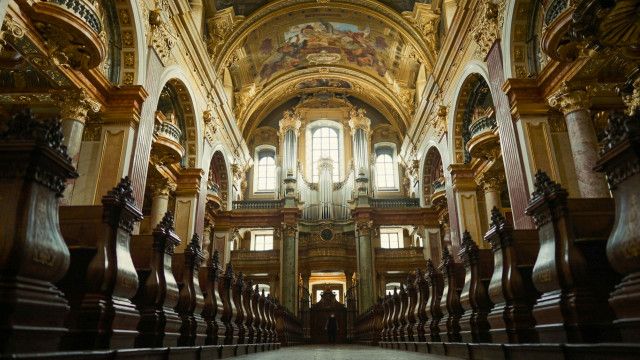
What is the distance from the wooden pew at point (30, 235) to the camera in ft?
5.13

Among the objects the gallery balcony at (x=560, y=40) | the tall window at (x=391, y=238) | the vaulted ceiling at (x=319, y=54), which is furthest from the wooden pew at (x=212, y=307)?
the tall window at (x=391, y=238)

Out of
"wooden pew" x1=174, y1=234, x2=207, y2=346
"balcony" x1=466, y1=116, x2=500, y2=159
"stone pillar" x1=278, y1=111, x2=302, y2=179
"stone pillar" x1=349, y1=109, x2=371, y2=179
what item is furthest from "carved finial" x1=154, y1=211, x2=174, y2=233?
"stone pillar" x1=278, y1=111, x2=302, y2=179

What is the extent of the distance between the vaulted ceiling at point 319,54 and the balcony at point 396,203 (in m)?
3.05

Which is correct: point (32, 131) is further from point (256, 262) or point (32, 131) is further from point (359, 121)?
point (359, 121)

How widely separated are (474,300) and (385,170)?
15.9 metres

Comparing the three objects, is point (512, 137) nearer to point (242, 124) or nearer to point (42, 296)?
point (42, 296)

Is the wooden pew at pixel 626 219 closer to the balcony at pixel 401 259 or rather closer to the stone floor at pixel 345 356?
the stone floor at pixel 345 356

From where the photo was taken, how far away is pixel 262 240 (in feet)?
60.7

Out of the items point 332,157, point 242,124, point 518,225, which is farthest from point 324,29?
point 518,225

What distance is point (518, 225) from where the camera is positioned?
7.05 metres

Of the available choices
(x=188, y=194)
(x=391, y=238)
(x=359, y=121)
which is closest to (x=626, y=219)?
(x=188, y=194)

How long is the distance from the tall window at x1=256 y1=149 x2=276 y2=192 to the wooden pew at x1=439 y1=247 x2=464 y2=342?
14820mm

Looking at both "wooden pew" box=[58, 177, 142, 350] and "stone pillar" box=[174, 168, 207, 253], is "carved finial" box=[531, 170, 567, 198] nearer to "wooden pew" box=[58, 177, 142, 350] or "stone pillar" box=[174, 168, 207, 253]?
"wooden pew" box=[58, 177, 142, 350]

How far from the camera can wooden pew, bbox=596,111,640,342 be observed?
170cm
